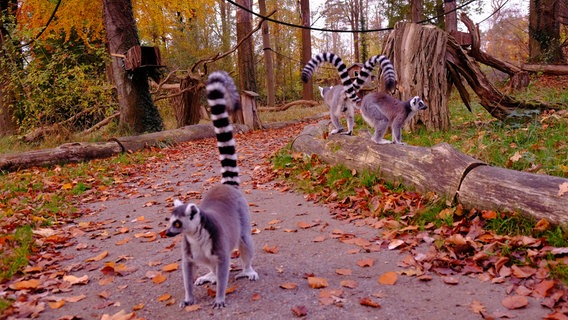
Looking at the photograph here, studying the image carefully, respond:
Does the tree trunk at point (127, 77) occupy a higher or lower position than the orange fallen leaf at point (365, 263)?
higher

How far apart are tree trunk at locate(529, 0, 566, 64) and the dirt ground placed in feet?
51.5

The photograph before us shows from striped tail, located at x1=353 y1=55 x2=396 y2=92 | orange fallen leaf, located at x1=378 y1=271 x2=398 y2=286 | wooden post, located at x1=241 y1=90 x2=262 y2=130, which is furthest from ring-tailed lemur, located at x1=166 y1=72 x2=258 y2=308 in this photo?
wooden post, located at x1=241 y1=90 x2=262 y2=130

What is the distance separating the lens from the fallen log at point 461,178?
12.8 ft

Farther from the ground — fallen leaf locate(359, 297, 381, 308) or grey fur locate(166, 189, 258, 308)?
grey fur locate(166, 189, 258, 308)

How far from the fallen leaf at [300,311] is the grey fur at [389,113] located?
13.3 feet

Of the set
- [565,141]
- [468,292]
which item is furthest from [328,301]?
[565,141]

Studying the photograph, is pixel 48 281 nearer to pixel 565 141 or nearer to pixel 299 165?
pixel 299 165

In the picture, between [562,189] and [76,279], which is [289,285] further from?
[562,189]

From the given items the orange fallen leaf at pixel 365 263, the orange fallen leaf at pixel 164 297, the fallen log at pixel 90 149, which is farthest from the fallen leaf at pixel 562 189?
the fallen log at pixel 90 149

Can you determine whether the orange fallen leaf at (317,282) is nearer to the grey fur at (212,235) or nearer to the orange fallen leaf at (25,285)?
the grey fur at (212,235)

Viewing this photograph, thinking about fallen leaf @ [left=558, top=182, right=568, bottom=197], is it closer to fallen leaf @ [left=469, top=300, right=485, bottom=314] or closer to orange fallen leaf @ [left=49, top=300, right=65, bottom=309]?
fallen leaf @ [left=469, top=300, right=485, bottom=314]

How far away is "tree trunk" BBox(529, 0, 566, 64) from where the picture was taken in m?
17.0

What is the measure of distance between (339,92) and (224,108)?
480cm

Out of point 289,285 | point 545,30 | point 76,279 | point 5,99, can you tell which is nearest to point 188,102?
point 5,99
